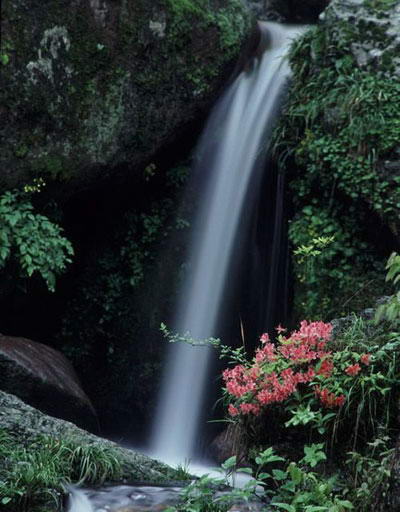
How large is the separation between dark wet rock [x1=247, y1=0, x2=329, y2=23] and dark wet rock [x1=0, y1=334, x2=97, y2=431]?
6.99 m

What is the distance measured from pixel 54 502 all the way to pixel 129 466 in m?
0.75

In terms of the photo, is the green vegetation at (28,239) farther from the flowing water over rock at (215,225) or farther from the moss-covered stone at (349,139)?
the moss-covered stone at (349,139)

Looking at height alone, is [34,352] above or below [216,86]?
below

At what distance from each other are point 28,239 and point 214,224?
2.23m

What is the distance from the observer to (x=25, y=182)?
283 inches

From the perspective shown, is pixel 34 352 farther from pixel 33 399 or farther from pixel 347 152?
pixel 347 152

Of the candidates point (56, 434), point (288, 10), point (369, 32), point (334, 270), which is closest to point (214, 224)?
point (334, 270)

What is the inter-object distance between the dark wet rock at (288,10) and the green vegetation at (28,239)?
603cm

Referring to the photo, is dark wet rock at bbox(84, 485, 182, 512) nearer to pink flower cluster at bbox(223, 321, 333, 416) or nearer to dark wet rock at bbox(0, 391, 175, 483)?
dark wet rock at bbox(0, 391, 175, 483)

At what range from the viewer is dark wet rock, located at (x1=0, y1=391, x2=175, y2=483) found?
4820mm

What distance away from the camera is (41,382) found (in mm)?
6516

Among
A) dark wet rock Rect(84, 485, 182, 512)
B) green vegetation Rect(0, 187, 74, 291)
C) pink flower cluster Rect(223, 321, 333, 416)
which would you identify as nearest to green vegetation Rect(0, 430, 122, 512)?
dark wet rock Rect(84, 485, 182, 512)

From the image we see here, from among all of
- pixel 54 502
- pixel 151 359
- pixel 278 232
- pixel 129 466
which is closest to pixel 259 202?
pixel 278 232

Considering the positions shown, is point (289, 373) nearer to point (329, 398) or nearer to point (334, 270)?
point (329, 398)
